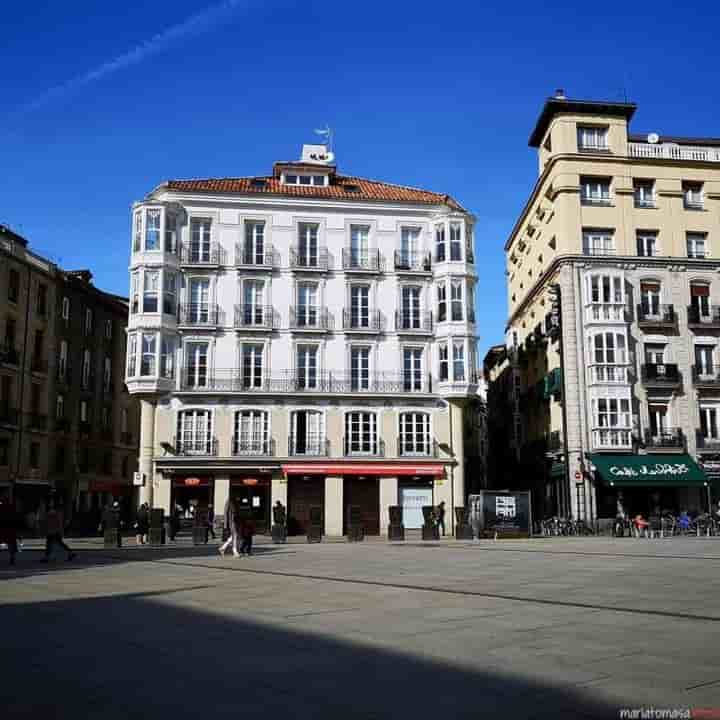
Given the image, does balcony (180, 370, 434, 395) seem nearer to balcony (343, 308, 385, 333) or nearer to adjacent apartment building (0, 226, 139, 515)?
balcony (343, 308, 385, 333)

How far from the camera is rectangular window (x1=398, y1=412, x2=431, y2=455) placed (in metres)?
45.9

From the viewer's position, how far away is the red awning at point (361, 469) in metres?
44.6

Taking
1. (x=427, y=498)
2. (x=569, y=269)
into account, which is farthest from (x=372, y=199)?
(x=427, y=498)

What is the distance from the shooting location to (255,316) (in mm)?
46938

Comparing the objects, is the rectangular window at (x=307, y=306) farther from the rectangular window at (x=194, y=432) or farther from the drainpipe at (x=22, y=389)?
the drainpipe at (x=22, y=389)

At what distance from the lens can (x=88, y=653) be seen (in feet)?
27.5

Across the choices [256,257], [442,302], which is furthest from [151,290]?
[442,302]

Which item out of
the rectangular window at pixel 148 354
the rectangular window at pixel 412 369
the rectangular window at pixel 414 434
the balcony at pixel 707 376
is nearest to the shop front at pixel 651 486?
the balcony at pixel 707 376

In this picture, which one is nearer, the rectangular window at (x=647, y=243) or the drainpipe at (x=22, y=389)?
the drainpipe at (x=22, y=389)

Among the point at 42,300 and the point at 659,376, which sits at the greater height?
the point at 42,300

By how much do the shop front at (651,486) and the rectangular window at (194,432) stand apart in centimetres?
2013

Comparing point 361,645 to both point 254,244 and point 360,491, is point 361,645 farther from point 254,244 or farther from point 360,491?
point 254,244

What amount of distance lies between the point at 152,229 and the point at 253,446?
13.0m

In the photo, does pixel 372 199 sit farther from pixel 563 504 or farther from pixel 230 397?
pixel 563 504
